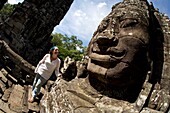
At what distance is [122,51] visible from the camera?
9.89 ft

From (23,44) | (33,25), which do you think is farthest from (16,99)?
(33,25)

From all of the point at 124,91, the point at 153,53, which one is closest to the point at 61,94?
the point at 124,91

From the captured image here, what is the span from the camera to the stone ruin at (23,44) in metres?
5.59

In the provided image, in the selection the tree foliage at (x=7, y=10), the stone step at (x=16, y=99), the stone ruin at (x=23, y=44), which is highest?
the tree foliage at (x=7, y=10)

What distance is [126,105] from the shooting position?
3.03 meters

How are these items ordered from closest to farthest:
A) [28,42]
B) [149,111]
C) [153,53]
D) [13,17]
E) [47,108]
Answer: [149,111] → [47,108] → [153,53] → [13,17] → [28,42]

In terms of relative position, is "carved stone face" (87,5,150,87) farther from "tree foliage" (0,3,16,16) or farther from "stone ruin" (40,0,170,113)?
"tree foliage" (0,3,16,16)

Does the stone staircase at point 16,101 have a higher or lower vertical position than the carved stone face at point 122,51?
lower

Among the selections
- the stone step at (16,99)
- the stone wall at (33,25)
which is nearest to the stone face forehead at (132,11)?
the stone step at (16,99)

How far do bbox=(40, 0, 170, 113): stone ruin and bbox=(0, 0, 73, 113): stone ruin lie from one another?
2.05m

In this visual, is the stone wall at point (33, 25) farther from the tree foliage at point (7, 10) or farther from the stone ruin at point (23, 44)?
the tree foliage at point (7, 10)

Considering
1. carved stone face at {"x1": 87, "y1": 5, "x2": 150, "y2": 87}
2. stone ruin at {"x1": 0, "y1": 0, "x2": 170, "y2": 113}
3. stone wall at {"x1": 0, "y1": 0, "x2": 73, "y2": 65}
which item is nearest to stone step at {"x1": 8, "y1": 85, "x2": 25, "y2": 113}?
stone ruin at {"x1": 0, "y1": 0, "x2": 170, "y2": 113}

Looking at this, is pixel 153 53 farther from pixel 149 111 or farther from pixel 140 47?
pixel 149 111

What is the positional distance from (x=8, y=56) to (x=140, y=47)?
5.98 metres
